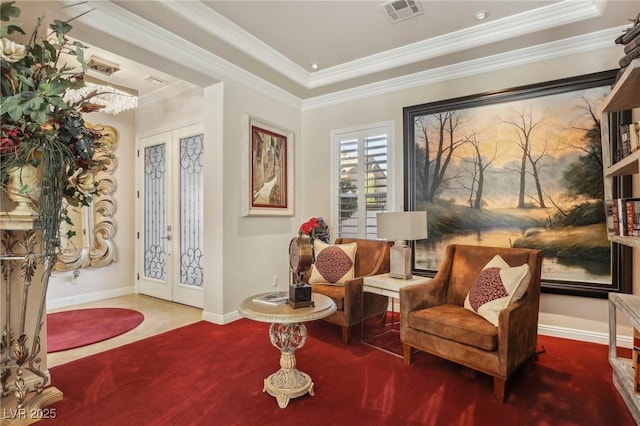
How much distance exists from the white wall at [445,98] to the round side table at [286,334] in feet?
7.80

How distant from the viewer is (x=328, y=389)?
91.7 inches

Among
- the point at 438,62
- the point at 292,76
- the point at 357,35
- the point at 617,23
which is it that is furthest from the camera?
the point at 292,76

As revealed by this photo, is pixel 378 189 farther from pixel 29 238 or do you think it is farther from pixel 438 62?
pixel 29 238

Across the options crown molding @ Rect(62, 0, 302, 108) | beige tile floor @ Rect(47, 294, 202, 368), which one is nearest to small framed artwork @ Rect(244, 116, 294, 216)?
crown molding @ Rect(62, 0, 302, 108)

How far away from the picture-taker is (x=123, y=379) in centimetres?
248

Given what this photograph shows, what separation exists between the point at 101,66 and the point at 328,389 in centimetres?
423

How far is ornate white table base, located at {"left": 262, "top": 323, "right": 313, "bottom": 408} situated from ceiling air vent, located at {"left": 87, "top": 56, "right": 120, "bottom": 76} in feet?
11.8

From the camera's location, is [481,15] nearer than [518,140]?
Yes

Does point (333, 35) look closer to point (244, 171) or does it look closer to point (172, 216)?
point (244, 171)

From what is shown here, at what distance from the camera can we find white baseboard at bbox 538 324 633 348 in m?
3.07

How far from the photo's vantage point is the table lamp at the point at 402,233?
3.16m

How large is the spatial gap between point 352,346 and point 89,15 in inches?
137

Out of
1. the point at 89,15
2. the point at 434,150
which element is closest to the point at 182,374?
the point at 89,15

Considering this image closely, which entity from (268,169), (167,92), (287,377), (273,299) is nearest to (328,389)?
(287,377)
